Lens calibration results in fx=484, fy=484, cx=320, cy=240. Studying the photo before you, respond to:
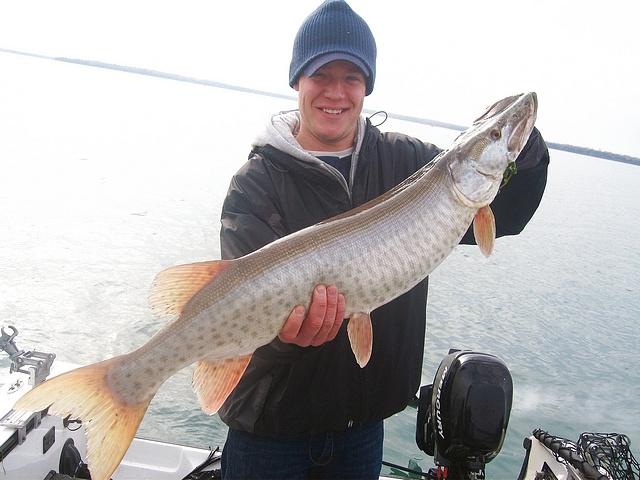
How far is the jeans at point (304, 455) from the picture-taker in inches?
84.1

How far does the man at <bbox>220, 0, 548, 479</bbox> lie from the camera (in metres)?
2.08

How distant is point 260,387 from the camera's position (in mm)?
2105

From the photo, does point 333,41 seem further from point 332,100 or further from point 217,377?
point 217,377

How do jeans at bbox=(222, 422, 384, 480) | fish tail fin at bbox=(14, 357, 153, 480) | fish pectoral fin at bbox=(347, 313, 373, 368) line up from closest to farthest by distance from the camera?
fish tail fin at bbox=(14, 357, 153, 480), fish pectoral fin at bbox=(347, 313, 373, 368), jeans at bbox=(222, 422, 384, 480)

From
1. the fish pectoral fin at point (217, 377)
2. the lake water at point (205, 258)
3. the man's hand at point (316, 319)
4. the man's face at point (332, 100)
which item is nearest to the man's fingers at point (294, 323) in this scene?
the man's hand at point (316, 319)

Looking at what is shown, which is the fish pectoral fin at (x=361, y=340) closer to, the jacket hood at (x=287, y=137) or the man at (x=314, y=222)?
the man at (x=314, y=222)

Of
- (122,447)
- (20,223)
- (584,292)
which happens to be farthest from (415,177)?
(20,223)

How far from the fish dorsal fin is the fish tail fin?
0.87 feet

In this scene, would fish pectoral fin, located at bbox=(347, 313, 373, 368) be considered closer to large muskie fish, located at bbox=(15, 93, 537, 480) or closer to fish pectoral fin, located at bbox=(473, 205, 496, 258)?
large muskie fish, located at bbox=(15, 93, 537, 480)

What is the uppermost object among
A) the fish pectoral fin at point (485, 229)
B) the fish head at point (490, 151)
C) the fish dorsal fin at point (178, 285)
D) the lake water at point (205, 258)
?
the fish head at point (490, 151)

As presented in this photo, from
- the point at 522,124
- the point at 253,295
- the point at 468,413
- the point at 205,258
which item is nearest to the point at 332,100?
the point at 522,124

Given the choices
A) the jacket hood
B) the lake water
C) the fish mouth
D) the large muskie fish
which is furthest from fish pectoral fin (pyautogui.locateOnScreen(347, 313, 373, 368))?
the lake water

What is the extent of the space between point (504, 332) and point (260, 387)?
6028 mm

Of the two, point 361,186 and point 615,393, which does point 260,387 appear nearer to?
point 361,186
